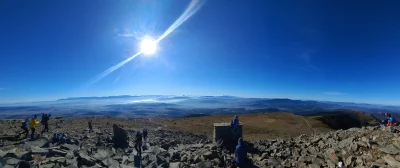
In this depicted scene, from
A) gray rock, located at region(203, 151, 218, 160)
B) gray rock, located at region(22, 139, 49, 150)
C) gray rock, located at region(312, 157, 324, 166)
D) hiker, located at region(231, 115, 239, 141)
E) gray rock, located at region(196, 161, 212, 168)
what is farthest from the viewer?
hiker, located at region(231, 115, 239, 141)

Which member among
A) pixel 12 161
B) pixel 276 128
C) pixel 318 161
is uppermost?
pixel 12 161

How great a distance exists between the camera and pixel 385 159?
34.1 ft

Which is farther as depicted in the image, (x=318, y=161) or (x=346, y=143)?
(x=346, y=143)

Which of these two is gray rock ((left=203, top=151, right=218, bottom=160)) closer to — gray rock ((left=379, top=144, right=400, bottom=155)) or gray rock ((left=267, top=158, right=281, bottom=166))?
gray rock ((left=267, top=158, right=281, bottom=166))

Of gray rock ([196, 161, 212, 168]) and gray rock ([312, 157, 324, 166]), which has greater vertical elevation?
gray rock ([312, 157, 324, 166])

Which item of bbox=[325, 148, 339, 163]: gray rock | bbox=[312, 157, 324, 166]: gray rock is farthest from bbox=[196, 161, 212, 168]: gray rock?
bbox=[325, 148, 339, 163]: gray rock

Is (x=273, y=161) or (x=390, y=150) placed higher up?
(x=390, y=150)

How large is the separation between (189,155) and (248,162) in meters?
4.09

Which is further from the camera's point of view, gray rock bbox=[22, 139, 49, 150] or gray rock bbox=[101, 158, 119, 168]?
gray rock bbox=[22, 139, 49, 150]

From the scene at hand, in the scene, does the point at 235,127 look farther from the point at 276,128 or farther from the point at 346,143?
the point at 276,128

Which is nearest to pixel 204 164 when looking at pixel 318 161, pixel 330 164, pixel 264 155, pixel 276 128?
pixel 264 155

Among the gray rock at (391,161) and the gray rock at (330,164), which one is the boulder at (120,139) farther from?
the gray rock at (391,161)

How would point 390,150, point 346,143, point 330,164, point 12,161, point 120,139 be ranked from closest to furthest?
point 390,150 → point 12,161 → point 330,164 → point 346,143 → point 120,139

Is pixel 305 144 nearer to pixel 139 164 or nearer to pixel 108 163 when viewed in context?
pixel 139 164
